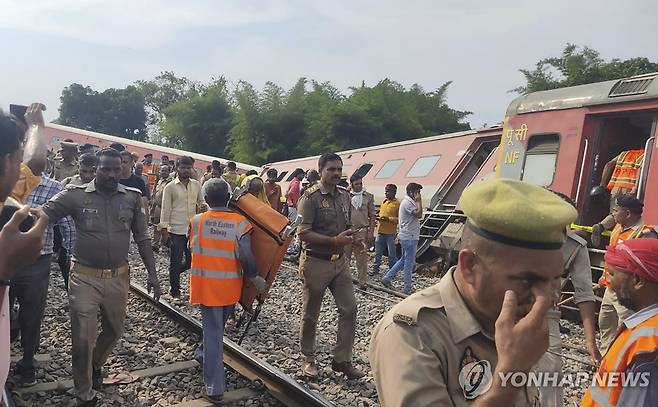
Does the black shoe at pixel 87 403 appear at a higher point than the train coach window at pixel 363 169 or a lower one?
lower

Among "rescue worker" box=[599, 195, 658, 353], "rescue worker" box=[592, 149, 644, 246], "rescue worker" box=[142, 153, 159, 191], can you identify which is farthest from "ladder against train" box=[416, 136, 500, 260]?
"rescue worker" box=[142, 153, 159, 191]

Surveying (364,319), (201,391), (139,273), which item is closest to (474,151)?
(364,319)

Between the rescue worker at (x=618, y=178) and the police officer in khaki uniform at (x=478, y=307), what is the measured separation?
20.6 ft

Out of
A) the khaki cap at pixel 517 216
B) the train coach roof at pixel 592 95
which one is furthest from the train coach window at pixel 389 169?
the khaki cap at pixel 517 216

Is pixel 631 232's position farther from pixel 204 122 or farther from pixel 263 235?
pixel 204 122

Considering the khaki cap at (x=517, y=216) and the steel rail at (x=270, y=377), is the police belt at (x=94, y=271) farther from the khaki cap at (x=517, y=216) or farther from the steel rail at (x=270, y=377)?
the khaki cap at (x=517, y=216)

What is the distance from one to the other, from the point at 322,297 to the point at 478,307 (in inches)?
136

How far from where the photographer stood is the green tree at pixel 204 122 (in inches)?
1636

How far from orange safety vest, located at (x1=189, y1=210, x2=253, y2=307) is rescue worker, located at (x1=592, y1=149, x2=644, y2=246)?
196 inches

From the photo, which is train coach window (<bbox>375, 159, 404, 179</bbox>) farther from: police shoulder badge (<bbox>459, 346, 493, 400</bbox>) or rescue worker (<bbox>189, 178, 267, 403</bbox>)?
police shoulder badge (<bbox>459, 346, 493, 400</bbox>)

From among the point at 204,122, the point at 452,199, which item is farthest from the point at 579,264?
the point at 204,122

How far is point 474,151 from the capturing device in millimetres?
11859

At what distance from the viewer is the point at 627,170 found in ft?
24.0

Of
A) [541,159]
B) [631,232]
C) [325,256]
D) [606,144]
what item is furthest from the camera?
[541,159]
